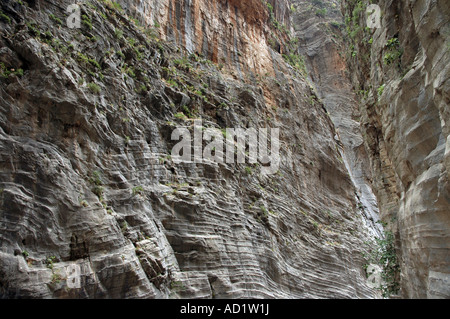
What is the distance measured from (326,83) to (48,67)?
32.3m

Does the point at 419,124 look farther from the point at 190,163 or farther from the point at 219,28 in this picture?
the point at 219,28

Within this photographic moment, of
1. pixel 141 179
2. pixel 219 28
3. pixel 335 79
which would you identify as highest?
pixel 335 79

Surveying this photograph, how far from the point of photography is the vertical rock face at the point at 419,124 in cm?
672

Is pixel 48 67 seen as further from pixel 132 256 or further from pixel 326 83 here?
pixel 326 83

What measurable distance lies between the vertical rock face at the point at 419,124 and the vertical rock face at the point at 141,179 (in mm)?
6632

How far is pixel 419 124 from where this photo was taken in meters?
7.86

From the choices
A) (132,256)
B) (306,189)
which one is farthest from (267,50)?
(132,256)

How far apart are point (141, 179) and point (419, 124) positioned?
8987 mm

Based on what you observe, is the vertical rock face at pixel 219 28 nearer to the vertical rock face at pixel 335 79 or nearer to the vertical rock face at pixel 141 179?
the vertical rock face at pixel 141 179

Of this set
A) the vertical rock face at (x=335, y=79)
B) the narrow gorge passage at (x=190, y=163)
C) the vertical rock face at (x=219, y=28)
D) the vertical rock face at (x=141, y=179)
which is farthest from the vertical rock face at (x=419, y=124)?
the vertical rock face at (x=335, y=79)

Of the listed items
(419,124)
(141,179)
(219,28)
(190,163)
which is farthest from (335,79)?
(419,124)

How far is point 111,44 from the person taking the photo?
15.2 meters

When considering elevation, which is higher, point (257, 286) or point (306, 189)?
point (306, 189)
